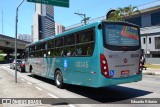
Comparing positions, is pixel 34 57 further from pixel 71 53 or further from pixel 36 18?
pixel 36 18

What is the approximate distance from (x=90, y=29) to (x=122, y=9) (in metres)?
38.0

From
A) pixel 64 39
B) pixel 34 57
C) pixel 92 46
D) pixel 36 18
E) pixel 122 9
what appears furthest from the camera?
pixel 36 18

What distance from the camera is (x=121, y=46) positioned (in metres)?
9.97

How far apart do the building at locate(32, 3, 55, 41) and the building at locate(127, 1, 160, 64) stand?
74.2 feet

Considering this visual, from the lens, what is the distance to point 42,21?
6300 centimetres

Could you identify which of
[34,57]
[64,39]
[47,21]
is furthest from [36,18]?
[64,39]

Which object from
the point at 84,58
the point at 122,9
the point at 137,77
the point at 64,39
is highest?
the point at 122,9

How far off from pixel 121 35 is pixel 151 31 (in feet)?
136

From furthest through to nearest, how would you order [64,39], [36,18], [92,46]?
1. [36,18]
2. [64,39]
3. [92,46]

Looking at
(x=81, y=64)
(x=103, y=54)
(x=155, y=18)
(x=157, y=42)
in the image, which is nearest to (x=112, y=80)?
(x=103, y=54)

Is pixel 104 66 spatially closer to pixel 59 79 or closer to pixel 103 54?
pixel 103 54

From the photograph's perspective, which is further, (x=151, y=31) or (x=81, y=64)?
(x=151, y=31)

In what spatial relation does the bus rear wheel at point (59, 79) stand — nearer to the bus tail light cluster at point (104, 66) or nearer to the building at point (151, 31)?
the bus tail light cluster at point (104, 66)

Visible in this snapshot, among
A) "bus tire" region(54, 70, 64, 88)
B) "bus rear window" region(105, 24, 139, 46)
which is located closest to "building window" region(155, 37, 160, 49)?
"bus tire" region(54, 70, 64, 88)
